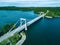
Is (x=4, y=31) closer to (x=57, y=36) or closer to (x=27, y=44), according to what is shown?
(x=27, y=44)

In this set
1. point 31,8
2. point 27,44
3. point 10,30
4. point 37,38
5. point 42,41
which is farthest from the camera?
point 31,8

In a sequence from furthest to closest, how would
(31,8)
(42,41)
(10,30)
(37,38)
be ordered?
(31,8), (10,30), (37,38), (42,41)

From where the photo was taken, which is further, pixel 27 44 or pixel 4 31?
pixel 4 31

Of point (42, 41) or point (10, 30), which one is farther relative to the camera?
point (10, 30)

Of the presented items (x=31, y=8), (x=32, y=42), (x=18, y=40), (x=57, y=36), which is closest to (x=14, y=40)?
(x=18, y=40)

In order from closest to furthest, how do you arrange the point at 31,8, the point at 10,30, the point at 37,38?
the point at 37,38 → the point at 10,30 → the point at 31,8

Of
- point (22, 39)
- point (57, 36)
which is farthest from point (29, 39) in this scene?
point (57, 36)

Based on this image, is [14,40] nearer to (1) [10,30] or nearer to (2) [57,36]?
(1) [10,30]

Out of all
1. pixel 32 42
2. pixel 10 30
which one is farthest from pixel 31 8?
pixel 32 42

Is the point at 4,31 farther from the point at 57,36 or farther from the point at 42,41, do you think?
the point at 57,36
